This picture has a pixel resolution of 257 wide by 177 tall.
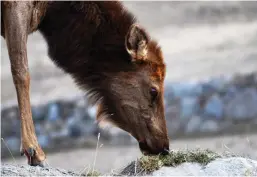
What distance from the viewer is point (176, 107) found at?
2152cm

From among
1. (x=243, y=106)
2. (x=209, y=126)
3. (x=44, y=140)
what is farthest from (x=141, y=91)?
(x=243, y=106)

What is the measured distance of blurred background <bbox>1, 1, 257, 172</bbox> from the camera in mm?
18766

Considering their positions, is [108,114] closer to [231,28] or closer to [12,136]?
[12,136]

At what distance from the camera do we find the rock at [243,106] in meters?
21.0

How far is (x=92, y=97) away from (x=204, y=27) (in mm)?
17206

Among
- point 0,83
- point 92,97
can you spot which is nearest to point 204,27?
point 0,83

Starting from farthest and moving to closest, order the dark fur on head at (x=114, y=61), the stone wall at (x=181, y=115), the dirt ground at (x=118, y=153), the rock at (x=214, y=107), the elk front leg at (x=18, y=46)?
1. the rock at (x=214, y=107)
2. the stone wall at (x=181, y=115)
3. the dirt ground at (x=118, y=153)
4. the dark fur on head at (x=114, y=61)
5. the elk front leg at (x=18, y=46)

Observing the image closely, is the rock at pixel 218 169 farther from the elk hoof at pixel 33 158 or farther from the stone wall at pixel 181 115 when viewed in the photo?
the stone wall at pixel 181 115

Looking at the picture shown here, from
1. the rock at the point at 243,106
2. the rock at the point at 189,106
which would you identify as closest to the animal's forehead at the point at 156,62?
the rock at the point at 243,106

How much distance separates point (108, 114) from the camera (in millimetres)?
10398

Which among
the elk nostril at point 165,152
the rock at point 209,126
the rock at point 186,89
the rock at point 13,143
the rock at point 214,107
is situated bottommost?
the elk nostril at point 165,152

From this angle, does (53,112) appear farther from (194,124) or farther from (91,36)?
(91,36)

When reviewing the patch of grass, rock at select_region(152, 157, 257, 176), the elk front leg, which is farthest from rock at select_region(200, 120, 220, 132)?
the elk front leg

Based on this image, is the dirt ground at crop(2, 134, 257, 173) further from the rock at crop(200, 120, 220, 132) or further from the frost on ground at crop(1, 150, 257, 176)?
the frost on ground at crop(1, 150, 257, 176)
